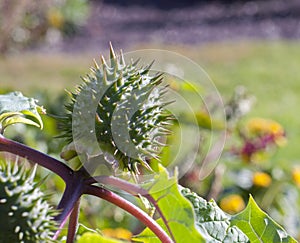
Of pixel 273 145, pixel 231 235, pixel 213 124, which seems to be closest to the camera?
pixel 231 235

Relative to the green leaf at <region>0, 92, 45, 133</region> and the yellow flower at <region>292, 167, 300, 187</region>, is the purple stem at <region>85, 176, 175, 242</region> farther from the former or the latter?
the yellow flower at <region>292, 167, 300, 187</region>

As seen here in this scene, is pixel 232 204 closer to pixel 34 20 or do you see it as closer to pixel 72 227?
pixel 72 227

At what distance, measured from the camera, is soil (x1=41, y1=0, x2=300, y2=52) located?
12.1 m

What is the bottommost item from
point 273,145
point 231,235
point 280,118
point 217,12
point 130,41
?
point 231,235

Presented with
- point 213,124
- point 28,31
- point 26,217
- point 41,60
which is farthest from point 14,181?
point 41,60

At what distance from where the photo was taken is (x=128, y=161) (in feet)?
3.79

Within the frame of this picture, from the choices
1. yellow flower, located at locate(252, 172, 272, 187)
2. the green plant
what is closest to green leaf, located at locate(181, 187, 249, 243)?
the green plant

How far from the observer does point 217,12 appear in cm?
1395

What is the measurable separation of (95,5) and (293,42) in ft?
13.2

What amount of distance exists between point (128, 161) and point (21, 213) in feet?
0.73

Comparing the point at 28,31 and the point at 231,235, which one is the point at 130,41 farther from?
the point at 231,235

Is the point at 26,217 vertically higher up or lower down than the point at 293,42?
lower down

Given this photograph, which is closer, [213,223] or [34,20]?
[213,223]

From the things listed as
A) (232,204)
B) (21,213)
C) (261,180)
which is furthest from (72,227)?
(261,180)
